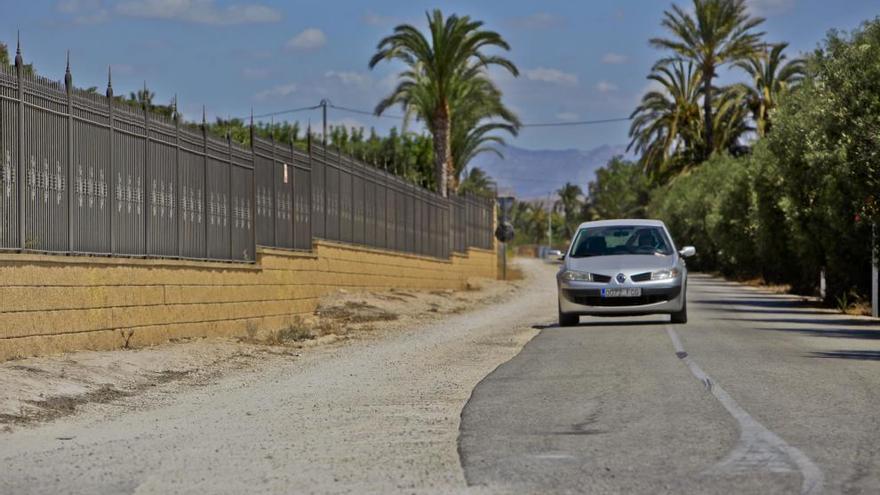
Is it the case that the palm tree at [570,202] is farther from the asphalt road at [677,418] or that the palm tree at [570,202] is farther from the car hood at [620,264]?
the asphalt road at [677,418]

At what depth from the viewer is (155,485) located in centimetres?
765

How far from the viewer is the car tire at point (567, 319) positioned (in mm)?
23578

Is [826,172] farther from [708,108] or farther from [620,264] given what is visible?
[708,108]

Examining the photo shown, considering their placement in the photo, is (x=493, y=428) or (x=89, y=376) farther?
(x=89, y=376)

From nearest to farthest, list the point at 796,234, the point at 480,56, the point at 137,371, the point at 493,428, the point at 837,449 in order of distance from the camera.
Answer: the point at 837,449
the point at 493,428
the point at 137,371
the point at 796,234
the point at 480,56

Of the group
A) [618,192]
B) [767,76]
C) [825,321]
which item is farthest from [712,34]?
[618,192]

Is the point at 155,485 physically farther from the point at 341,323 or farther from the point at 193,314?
the point at 341,323

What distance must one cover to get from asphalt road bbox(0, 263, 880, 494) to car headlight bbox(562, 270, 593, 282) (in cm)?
429

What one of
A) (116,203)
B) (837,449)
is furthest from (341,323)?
(837,449)

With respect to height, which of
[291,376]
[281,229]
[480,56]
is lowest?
[291,376]

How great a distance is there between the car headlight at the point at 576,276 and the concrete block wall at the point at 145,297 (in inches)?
185

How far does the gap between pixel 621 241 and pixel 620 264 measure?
3.56 ft

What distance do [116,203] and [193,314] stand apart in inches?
102

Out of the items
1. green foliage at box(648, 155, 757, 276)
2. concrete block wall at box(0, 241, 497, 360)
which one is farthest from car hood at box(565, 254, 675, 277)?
green foliage at box(648, 155, 757, 276)
